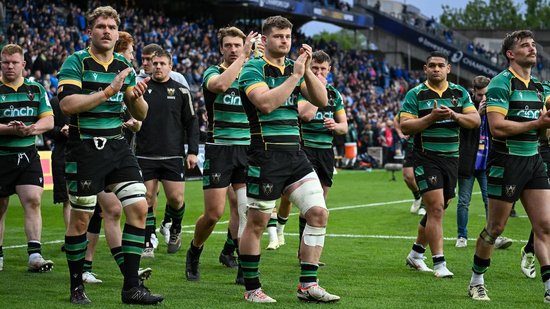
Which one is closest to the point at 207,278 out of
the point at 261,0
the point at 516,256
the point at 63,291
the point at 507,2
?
the point at 63,291

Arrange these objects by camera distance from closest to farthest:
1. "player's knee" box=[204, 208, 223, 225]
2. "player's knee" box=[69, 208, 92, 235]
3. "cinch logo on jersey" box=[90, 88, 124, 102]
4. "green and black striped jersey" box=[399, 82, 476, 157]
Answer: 1. "cinch logo on jersey" box=[90, 88, 124, 102]
2. "player's knee" box=[69, 208, 92, 235]
3. "player's knee" box=[204, 208, 223, 225]
4. "green and black striped jersey" box=[399, 82, 476, 157]

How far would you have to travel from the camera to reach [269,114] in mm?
8297

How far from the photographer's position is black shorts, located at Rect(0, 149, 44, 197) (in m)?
10.4

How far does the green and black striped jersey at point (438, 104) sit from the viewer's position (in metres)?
10.3

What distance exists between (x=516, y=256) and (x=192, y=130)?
433 cm

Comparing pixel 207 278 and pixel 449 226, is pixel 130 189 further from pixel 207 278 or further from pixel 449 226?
pixel 449 226

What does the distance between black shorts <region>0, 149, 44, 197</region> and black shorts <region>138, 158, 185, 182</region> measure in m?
1.34

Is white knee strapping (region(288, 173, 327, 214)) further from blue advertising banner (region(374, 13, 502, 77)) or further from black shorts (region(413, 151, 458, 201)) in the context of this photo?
blue advertising banner (region(374, 13, 502, 77))

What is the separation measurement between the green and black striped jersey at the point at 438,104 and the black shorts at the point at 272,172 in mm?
2374

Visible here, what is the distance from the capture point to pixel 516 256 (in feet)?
39.3

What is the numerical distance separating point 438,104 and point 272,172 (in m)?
2.83

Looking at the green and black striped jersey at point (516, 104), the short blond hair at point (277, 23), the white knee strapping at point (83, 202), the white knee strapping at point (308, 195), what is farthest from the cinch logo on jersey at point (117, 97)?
the green and black striped jersey at point (516, 104)

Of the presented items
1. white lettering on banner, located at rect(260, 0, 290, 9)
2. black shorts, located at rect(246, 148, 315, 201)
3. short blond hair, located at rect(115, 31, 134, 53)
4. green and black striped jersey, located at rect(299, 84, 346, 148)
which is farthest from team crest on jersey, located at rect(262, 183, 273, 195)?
white lettering on banner, located at rect(260, 0, 290, 9)

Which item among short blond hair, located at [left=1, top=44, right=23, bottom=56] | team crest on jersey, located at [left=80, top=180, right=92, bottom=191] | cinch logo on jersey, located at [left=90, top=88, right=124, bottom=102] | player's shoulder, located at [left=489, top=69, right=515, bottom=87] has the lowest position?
team crest on jersey, located at [left=80, top=180, right=92, bottom=191]
